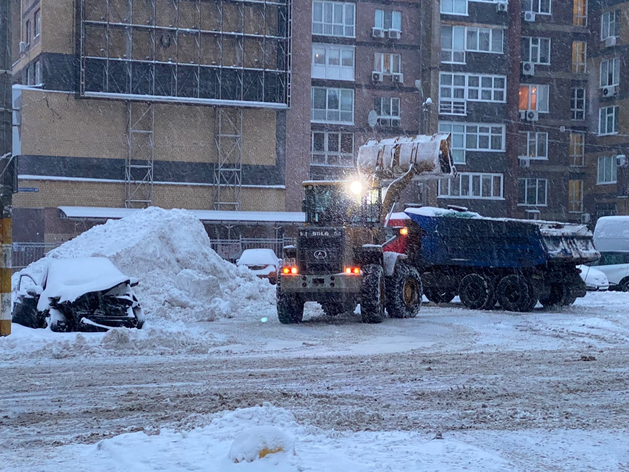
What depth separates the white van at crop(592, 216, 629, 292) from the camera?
30.2 m

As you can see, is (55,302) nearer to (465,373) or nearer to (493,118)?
(465,373)

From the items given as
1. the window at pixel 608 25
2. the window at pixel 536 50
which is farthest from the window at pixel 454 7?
the window at pixel 608 25

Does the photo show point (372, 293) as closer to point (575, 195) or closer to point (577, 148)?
point (575, 195)

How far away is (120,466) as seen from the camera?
6406 mm

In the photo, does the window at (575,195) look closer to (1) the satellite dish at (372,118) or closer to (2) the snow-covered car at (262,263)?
(1) the satellite dish at (372,118)

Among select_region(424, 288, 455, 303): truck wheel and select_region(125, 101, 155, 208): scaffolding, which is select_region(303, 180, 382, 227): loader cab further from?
select_region(125, 101, 155, 208): scaffolding

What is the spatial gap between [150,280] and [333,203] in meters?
5.41

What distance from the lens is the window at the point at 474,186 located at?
5056cm

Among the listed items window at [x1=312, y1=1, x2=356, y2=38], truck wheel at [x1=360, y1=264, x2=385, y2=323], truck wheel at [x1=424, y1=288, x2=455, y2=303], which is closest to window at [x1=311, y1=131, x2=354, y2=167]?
window at [x1=312, y1=1, x2=356, y2=38]

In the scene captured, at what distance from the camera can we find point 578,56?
55.1 meters

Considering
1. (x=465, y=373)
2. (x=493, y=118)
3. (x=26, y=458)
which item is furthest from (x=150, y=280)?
(x=493, y=118)

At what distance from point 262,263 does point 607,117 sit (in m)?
31.4

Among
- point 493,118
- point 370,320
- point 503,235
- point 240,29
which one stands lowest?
point 370,320

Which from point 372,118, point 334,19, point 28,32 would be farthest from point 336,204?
point 28,32
